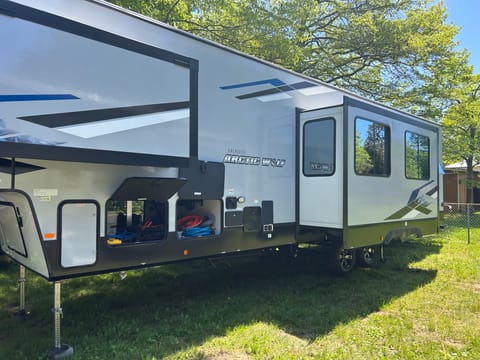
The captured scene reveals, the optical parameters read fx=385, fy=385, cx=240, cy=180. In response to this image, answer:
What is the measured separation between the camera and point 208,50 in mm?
4371

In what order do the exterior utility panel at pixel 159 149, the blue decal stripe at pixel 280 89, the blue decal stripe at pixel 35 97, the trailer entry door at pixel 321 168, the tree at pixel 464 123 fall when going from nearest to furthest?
the blue decal stripe at pixel 35 97 < the exterior utility panel at pixel 159 149 < the blue decal stripe at pixel 280 89 < the trailer entry door at pixel 321 168 < the tree at pixel 464 123

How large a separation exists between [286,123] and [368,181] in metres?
1.57

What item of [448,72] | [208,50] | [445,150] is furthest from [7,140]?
[445,150]

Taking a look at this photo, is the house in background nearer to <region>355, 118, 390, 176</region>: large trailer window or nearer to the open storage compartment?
<region>355, 118, 390, 176</region>: large trailer window

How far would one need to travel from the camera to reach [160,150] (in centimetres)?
366

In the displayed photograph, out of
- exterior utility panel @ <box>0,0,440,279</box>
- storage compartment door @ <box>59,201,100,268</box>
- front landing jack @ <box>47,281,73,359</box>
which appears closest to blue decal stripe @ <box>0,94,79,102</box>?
exterior utility panel @ <box>0,0,440,279</box>

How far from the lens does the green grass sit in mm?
3754

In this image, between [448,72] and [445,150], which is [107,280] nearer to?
[448,72]

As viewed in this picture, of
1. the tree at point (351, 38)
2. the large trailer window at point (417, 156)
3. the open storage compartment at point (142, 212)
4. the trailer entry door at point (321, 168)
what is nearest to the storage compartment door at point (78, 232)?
the open storage compartment at point (142, 212)

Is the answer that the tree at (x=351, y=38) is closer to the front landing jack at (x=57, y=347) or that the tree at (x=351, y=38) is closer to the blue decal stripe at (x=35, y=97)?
the blue decal stripe at (x=35, y=97)

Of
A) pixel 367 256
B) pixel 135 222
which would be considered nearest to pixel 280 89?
pixel 135 222

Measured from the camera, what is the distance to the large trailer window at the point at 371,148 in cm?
565

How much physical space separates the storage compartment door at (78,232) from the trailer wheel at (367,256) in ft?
16.2

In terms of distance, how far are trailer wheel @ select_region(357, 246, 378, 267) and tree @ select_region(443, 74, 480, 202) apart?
9.76 m
